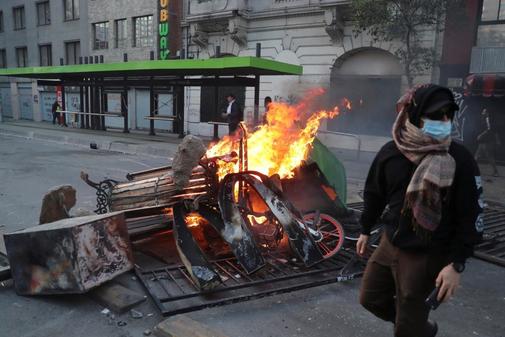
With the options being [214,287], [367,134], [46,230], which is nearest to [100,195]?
[46,230]

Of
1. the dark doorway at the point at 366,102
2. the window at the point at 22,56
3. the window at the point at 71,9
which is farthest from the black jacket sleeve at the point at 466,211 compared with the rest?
the window at the point at 22,56

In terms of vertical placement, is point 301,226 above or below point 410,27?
below

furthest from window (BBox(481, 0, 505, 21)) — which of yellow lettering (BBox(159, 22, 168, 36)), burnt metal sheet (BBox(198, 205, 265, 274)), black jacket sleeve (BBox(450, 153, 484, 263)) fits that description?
yellow lettering (BBox(159, 22, 168, 36))

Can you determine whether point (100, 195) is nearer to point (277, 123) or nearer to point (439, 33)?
point (277, 123)

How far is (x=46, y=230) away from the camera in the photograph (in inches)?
148

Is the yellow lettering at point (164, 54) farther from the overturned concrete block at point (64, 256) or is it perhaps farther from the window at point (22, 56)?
the overturned concrete block at point (64, 256)

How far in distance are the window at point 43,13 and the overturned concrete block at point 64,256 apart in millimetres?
31937

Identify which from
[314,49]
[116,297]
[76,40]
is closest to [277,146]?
[116,297]

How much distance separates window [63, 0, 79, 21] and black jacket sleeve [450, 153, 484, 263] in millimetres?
30701

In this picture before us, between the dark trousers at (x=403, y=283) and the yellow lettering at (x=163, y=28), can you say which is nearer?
the dark trousers at (x=403, y=283)

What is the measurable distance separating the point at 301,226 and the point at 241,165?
1017 mm

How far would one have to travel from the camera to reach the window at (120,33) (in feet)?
81.4

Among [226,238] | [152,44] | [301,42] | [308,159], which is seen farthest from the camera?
[152,44]

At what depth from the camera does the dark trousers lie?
2340 mm
